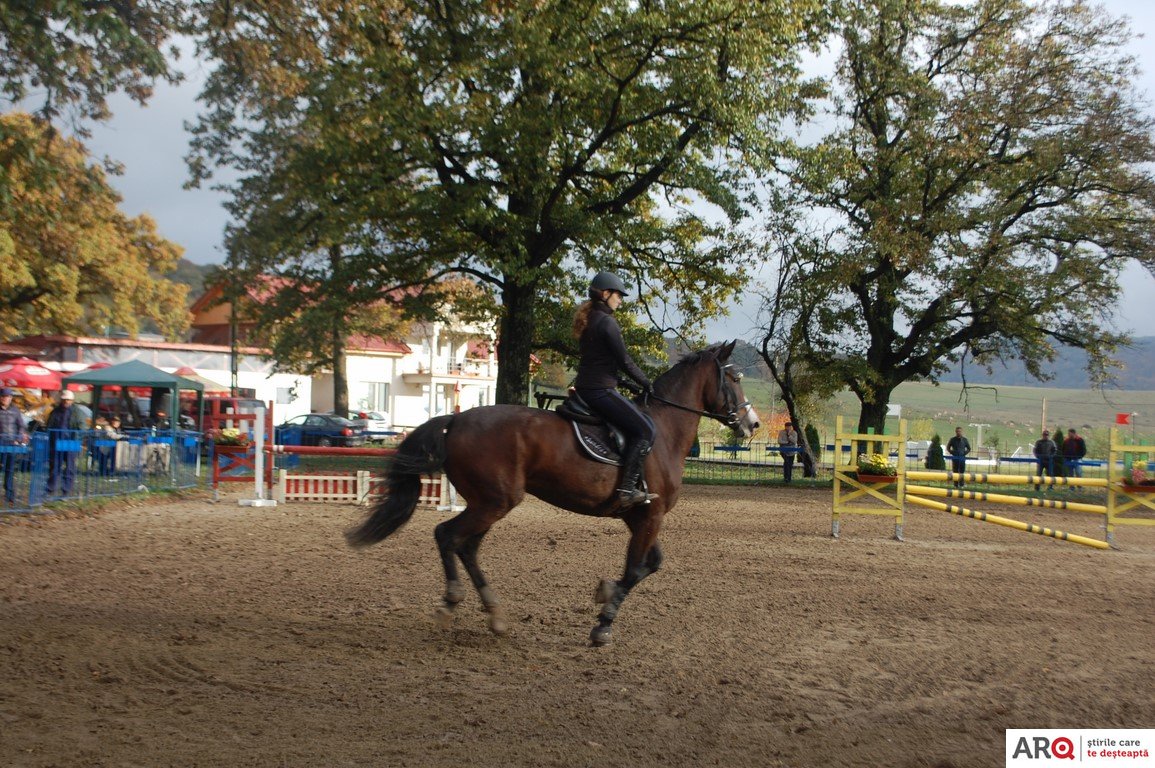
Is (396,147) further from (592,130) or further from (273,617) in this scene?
(273,617)

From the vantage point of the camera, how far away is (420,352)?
212 feet

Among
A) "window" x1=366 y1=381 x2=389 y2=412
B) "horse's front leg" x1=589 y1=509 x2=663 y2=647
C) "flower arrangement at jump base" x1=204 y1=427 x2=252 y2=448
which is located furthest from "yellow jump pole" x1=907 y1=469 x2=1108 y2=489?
"window" x1=366 y1=381 x2=389 y2=412

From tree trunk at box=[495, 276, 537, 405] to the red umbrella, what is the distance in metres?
13.6

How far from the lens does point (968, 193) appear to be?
27.8 m

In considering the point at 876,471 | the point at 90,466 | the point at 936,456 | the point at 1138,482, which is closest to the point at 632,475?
the point at 876,471

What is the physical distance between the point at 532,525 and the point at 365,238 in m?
11.3

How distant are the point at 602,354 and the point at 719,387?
1.56 metres

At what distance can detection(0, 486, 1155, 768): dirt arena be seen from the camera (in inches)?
191

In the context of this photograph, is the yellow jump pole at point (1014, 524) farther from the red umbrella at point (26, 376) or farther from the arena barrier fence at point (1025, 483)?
the red umbrella at point (26, 376)

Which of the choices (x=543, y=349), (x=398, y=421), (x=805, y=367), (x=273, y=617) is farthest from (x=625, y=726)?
(x=398, y=421)

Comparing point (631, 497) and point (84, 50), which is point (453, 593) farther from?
point (84, 50)

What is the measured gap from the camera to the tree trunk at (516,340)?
82.0 ft

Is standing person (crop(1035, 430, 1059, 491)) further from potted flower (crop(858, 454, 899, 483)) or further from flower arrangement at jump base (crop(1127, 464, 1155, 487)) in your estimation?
potted flower (crop(858, 454, 899, 483))

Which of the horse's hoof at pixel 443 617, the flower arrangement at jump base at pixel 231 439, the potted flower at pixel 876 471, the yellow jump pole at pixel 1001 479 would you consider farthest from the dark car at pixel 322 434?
the horse's hoof at pixel 443 617
